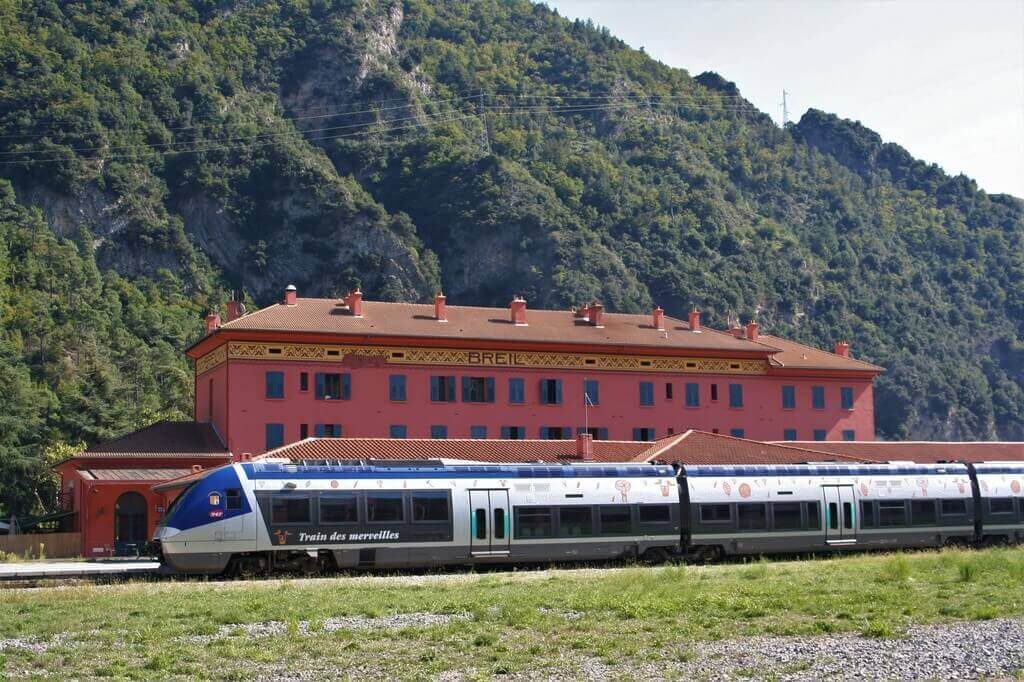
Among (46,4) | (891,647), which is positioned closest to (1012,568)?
(891,647)

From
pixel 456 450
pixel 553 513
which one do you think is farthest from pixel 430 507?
pixel 456 450

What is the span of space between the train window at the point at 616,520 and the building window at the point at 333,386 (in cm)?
2650

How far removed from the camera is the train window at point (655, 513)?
39.6 m

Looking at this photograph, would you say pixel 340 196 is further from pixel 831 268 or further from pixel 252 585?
pixel 252 585

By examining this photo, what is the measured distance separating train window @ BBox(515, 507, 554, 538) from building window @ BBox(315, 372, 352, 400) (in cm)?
2673

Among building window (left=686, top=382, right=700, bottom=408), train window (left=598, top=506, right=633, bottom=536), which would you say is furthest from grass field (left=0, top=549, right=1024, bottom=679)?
building window (left=686, top=382, right=700, bottom=408)

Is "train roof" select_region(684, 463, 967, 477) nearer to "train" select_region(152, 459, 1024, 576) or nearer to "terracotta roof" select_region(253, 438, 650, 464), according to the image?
"train" select_region(152, 459, 1024, 576)

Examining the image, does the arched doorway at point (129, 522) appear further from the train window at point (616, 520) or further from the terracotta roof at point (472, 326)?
the train window at point (616, 520)

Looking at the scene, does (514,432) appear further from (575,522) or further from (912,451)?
(575,522)

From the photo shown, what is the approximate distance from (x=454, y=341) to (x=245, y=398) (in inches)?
399

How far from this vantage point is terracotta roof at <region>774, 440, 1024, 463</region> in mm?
63844

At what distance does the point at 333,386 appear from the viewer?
6350 centimetres

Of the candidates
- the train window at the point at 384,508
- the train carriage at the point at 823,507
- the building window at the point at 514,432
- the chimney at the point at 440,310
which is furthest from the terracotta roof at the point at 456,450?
the chimney at the point at 440,310

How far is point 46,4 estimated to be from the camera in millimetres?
171500
